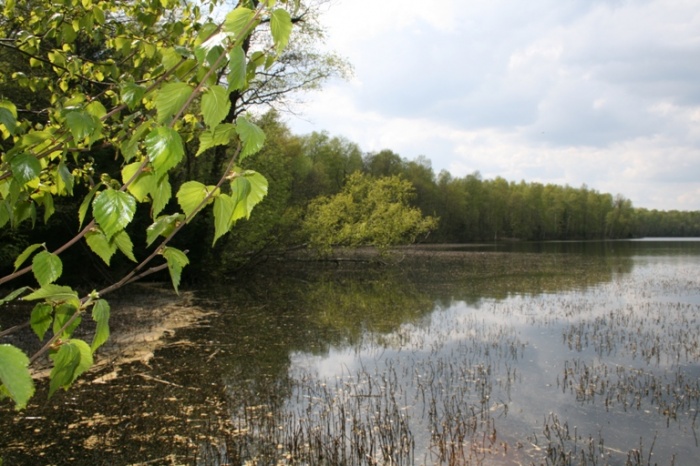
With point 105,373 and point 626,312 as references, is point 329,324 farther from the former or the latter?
point 626,312

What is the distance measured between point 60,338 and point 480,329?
13.1 meters

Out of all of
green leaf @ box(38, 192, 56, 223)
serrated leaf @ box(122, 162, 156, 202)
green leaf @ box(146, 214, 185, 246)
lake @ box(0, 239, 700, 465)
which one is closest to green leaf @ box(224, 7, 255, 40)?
serrated leaf @ box(122, 162, 156, 202)

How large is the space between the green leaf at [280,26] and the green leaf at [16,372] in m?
1.04

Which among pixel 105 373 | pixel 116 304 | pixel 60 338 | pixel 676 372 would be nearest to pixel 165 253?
pixel 60 338

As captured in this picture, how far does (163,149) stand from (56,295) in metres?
0.70

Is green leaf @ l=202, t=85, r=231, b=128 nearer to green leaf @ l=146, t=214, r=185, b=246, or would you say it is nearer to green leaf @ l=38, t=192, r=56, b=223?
green leaf @ l=146, t=214, r=185, b=246

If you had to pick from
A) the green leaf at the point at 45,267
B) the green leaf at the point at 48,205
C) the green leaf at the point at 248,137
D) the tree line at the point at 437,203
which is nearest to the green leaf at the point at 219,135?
the green leaf at the point at 248,137

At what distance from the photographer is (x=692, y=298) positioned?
19766 millimetres

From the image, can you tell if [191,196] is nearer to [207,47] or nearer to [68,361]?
[207,47]

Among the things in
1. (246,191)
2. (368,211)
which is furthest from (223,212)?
(368,211)

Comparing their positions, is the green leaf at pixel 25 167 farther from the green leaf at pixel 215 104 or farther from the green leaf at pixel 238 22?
the green leaf at pixel 238 22

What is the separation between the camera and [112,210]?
4.66 ft

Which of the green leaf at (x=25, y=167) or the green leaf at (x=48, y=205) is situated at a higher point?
the green leaf at (x=25, y=167)

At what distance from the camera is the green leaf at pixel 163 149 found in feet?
4.27
